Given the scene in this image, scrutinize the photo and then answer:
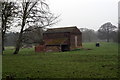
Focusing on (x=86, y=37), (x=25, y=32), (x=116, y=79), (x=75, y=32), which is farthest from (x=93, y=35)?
(x=116, y=79)

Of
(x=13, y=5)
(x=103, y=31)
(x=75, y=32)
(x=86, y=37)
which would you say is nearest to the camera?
(x=13, y=5)

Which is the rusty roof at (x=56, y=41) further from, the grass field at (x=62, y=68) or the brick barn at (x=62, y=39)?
the grass field at (x=62, y=68)

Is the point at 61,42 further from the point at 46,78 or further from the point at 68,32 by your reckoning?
the point at 46,78

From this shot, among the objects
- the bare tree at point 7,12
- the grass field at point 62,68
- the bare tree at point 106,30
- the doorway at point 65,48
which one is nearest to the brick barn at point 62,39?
the doorway at point 65,48

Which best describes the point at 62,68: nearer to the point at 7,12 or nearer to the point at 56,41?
the point at 7,12

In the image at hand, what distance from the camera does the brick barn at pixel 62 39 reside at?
52.1 m

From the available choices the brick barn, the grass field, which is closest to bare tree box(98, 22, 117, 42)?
the brick barn

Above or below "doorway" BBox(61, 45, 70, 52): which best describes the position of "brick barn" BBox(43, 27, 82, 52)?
above

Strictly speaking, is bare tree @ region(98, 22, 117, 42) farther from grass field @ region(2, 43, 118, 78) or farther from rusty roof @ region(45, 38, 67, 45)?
grass field @ region(2, 43, 118, 78)

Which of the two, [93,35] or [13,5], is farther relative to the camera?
[93,35]

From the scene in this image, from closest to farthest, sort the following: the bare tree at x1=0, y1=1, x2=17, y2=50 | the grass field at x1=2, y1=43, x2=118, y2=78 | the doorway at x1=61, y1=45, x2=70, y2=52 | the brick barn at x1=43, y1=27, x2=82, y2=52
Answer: the grass field at x1=2, y1=43, x2=118, y2=78 < the bare tree at x1=0, y1=1, x2=17, y2=50 < the brick barn at x1=43, y1=27, x2=82, y2=52 < the doorway at x1=61, y1=45, x2=70, y2=52

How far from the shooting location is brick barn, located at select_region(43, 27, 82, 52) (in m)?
52.1

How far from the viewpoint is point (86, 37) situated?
140 meters

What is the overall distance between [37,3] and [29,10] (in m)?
2.02
